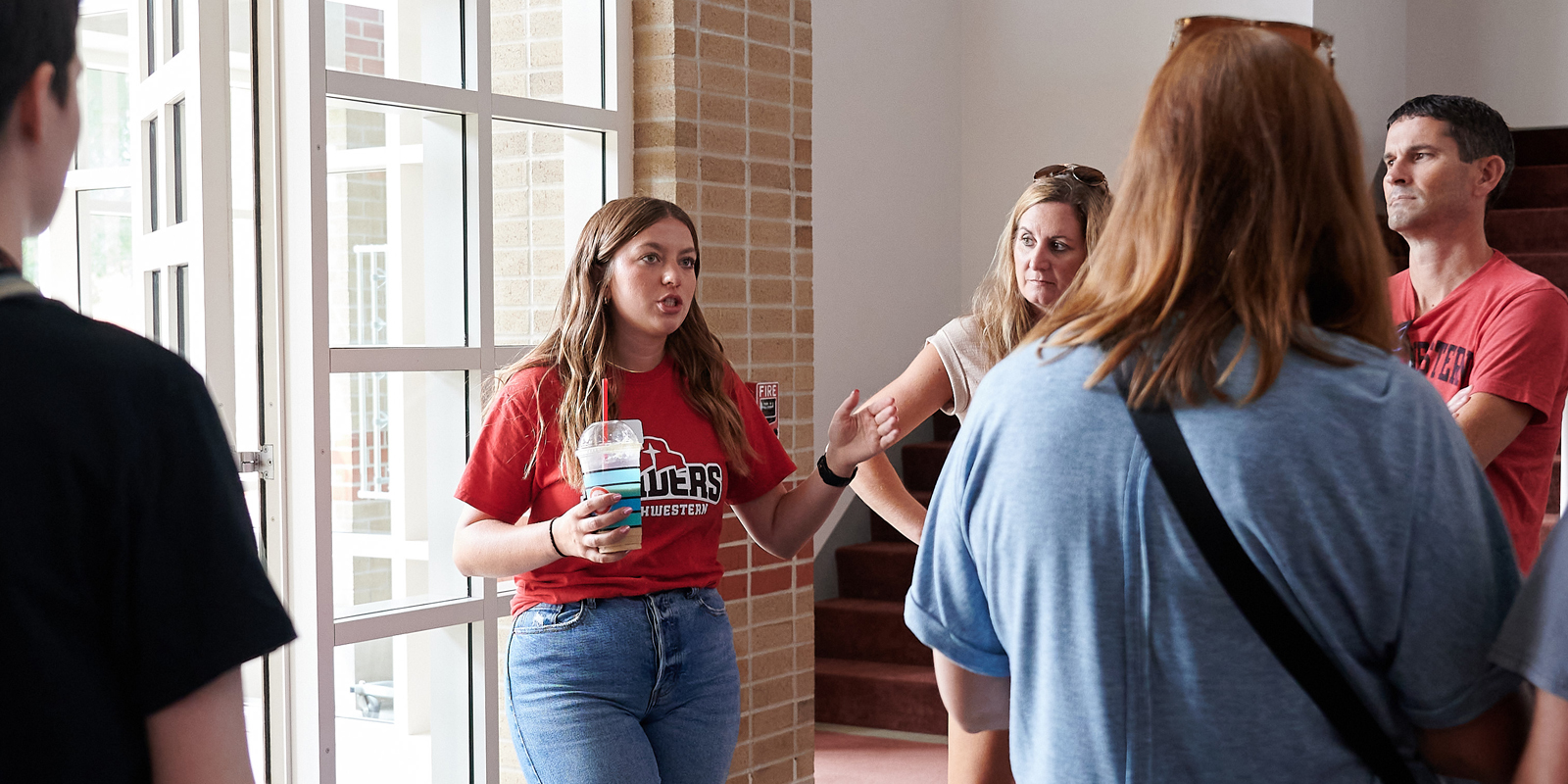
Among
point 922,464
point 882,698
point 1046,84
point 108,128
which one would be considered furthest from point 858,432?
point 1046,84

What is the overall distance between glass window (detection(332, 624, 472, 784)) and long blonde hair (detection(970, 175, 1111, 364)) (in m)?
1.37

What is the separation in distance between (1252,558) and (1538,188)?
710 cm

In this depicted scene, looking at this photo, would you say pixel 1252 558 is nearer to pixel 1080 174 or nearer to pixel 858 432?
pixel 858 432

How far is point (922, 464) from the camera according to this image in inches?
241

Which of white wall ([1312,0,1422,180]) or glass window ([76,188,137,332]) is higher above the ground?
white wall ([1312,0,1422,180])

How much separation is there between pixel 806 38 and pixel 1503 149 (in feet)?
5.85

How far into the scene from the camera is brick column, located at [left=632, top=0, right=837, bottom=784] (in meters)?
3.13

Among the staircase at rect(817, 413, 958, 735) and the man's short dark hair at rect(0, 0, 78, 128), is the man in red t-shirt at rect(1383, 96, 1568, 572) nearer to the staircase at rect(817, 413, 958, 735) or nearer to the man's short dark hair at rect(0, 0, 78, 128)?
the man's short dark hair at rect(0, 0, 78, 128)

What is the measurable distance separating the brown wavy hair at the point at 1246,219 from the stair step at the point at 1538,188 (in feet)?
22.2

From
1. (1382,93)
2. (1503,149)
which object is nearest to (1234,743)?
(1503,149)

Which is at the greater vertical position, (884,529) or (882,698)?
(884,529)

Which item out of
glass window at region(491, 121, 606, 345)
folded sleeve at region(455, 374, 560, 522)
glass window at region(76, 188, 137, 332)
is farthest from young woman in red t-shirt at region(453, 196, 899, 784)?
glass window at region(76, 188, 137, 332)

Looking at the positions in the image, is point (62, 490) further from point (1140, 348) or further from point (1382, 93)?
point (1382, 93)

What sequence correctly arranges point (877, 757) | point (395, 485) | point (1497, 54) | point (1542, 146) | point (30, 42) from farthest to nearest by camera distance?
point (1497, 54) → point (1542, 146) → point (877, 757) → point (395, 485) → point (30, 42)
